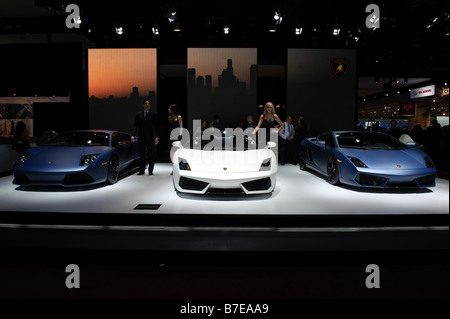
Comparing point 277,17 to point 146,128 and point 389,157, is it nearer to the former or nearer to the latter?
point 146,128

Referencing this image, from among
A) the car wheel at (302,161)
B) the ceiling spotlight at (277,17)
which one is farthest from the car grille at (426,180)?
the ceiling spotlight at (277,17)

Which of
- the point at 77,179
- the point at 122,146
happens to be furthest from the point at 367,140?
the point at 77,179

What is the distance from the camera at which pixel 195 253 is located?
251 cm

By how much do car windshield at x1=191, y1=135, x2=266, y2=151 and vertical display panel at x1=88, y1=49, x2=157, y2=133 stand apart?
236 inches

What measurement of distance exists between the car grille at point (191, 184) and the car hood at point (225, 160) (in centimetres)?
15

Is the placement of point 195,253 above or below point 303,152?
below

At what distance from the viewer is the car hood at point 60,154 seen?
4.40 meters

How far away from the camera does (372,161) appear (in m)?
4.33

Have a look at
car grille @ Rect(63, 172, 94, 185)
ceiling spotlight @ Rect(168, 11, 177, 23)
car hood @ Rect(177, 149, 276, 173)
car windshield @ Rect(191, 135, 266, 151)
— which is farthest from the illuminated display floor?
ceiling spotlight @ Rect(168, 11, 177, 23)

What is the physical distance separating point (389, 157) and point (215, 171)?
2625mm

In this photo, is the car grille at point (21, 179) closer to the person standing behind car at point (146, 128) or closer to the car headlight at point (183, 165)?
the person standing behind car at point (146, 128)

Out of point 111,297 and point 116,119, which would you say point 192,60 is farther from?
point 111,297
